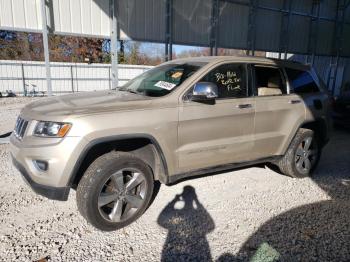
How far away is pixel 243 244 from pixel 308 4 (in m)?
13.1

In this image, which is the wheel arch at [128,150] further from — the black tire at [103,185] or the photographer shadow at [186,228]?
the photographer shadow at [186,228]

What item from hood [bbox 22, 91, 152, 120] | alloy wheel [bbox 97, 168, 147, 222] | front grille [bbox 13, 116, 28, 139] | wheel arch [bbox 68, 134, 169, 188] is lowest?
alloy wheel [bbox 97, 168, 147, 222]

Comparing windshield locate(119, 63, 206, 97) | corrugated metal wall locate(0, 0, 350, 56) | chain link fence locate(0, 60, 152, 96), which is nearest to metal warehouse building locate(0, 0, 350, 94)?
corrugated metal wall locate(0, 0, 350, 56)

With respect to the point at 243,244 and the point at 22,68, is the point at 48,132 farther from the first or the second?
the point at 22,68

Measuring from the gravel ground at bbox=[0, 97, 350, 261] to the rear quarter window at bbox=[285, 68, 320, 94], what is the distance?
1.49 metres

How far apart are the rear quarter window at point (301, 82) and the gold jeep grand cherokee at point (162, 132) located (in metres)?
0.02

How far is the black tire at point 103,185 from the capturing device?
3002 mm

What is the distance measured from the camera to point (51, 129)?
114 inches

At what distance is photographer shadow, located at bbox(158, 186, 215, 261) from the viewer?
9.34 feet

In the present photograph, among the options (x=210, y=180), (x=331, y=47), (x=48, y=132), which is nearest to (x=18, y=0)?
(x=48, y=132)

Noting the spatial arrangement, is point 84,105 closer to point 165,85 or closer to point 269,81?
point 165,85

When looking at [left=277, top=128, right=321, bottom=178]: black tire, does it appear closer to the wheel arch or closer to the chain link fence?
the wheel arch

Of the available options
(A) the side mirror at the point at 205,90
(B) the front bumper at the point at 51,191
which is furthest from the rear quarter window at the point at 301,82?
(B) the front bumper at the point at 51,191

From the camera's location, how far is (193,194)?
4.09m
